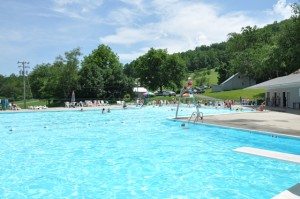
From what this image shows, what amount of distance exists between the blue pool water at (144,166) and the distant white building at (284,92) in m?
14.6

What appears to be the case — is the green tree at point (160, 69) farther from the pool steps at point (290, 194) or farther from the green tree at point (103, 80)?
the pool steps at point (290, 194)

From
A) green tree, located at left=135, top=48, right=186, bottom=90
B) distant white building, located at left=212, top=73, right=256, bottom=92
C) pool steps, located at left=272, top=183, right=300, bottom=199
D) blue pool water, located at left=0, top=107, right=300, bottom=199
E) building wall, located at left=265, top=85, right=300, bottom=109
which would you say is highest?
green tree, located at left=135, top=48, right=186, bottom=90

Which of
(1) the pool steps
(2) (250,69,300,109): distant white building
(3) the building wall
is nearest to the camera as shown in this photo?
(1) the pool steps

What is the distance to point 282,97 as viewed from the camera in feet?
112

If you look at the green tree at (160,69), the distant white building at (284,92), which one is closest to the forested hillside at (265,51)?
the distant white building at (284,92)

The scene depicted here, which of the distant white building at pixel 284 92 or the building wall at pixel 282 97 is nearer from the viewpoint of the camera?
the distant white building at pixel 284 92

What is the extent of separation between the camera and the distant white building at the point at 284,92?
30.0 metres

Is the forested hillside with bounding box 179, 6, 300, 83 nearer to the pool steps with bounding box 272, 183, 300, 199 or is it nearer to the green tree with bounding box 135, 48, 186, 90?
the green tree with bounding box 135, 48, 186, 90

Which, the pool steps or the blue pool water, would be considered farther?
the blue pool water

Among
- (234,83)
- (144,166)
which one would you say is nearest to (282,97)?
(144,166)

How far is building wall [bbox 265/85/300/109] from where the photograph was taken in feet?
102

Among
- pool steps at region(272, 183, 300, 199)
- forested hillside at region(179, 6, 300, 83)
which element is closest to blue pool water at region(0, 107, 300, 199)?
pool steps at region(272, 183, 300, 199)

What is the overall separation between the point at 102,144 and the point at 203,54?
114 m

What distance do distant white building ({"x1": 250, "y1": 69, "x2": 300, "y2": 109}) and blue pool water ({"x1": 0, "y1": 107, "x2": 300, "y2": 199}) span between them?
14.6 m
